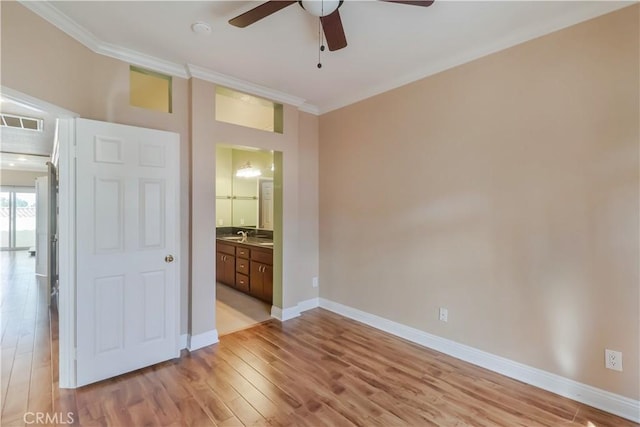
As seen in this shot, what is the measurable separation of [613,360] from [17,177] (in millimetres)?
13926

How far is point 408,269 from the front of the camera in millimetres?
3156

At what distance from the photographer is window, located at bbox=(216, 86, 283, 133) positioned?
3.47m

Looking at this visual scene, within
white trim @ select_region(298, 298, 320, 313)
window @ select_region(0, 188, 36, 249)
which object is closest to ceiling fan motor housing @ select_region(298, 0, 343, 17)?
white trim @ select_region(298, 298, 320, 313)

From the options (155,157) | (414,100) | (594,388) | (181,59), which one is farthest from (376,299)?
(181,59)

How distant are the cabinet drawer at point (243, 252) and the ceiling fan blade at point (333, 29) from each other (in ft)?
10.7

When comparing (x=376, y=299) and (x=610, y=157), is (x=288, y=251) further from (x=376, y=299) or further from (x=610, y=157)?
(x=610, y=157)

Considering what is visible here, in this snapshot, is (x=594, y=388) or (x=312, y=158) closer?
(x=594, y=388)

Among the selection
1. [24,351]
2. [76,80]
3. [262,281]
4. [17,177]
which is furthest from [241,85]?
[17,177]

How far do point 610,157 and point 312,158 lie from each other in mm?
3040

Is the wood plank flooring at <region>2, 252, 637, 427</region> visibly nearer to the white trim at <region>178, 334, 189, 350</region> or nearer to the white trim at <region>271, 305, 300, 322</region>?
the white trim at <region>178, 334, 189, 350</region>

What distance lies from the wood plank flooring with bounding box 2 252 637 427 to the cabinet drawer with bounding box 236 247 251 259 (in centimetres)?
163

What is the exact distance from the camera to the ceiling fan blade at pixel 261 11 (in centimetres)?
165

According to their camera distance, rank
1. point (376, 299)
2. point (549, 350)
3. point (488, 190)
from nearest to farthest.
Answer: point (549, 350) → point (488, 190) → point (376, 299)

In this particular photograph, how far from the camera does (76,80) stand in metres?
2.26
